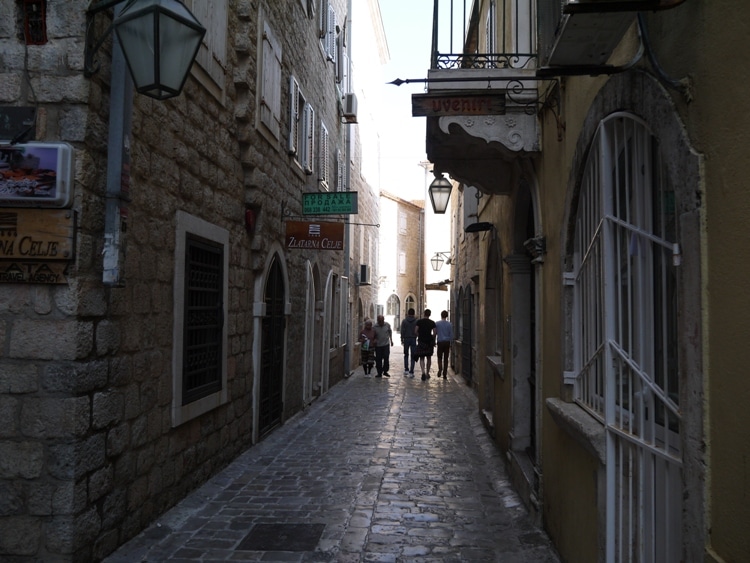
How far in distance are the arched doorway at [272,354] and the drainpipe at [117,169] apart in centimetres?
423

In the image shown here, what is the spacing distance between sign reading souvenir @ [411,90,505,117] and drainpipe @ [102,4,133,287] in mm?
2206

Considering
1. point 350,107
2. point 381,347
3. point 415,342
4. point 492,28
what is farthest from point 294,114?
point 415,342

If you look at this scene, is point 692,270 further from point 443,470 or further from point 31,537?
point 443,470

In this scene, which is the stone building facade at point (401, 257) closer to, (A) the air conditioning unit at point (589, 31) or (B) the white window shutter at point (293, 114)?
(B) the white window shutter at point (293, 114)

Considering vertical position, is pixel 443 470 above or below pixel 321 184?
below

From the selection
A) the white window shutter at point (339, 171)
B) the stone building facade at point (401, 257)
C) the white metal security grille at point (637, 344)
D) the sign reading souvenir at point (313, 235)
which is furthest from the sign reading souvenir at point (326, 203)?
the stone building facade at point (401, 257)

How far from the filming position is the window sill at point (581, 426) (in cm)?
341

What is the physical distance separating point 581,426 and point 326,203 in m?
7.10

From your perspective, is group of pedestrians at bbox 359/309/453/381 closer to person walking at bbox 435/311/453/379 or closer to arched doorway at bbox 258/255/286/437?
person walking at bbox 435/311/453/379

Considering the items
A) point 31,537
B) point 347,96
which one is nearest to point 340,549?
point 31,537

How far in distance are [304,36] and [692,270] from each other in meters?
10.6

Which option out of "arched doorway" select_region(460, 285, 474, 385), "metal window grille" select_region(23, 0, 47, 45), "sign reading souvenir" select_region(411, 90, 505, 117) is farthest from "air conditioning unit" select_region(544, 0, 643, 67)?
"arched doorway" select_region(460, 285, 474, 385)

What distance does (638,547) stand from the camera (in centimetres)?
302

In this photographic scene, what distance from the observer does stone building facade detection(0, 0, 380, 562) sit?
4.05 meters
